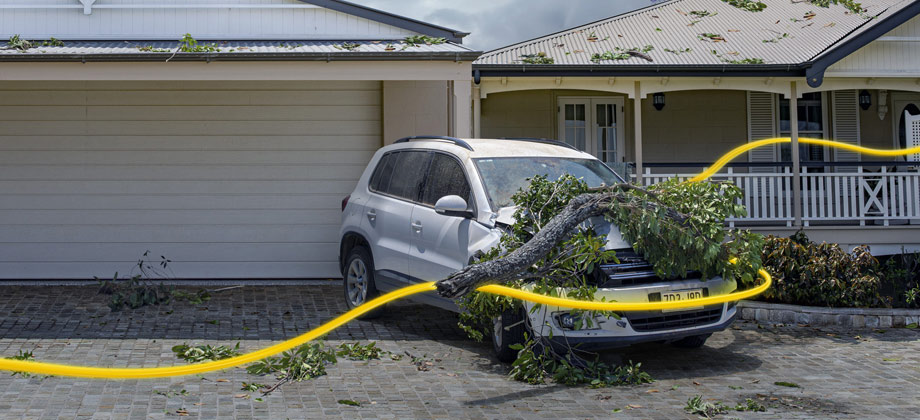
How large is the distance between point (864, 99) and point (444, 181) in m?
10.1

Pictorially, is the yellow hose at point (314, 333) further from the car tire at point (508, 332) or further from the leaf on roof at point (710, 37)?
the leaf on roof at point (710, 37)

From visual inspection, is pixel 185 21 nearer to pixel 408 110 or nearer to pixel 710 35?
pixel 408 110

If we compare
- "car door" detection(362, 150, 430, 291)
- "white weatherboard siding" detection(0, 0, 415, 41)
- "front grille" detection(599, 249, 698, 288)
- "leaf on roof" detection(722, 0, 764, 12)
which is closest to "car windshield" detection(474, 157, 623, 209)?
"car door" detection(362, 150, 430, 291)

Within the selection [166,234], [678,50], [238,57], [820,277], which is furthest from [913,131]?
[166,234]

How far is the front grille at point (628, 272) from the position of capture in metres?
6.69

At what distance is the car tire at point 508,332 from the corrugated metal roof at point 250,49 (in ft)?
12.5

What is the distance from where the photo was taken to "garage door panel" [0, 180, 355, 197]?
11734 millimetres

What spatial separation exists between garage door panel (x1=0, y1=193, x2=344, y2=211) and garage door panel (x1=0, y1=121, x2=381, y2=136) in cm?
83

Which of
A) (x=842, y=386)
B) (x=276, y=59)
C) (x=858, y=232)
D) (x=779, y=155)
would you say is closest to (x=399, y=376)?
(x=842, y=386)

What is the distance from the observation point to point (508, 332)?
276 inches

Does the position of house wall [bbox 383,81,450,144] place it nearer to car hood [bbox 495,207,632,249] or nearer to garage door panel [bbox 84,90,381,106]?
garage door panel [bbox 84,90,381,106]

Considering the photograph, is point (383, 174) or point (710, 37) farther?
point (710, 37)

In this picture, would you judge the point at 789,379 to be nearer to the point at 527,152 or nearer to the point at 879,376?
the point at 879,376

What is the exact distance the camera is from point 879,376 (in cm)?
702
